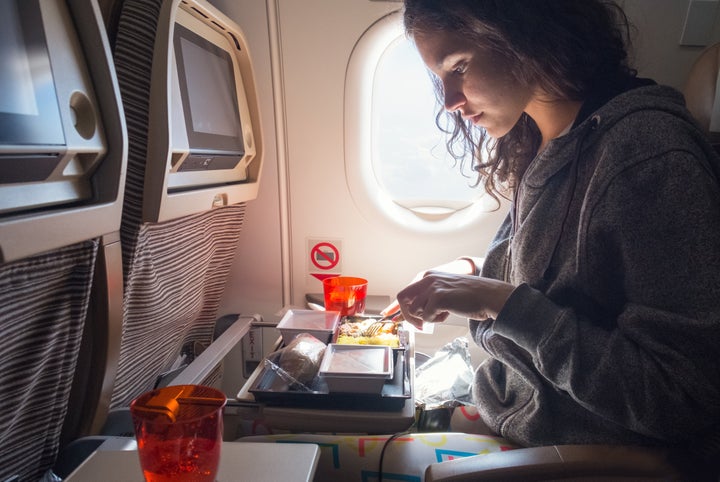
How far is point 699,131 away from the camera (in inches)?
33.3

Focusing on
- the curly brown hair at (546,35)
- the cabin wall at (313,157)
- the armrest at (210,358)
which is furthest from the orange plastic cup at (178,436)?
the cabin wall at (313,157)

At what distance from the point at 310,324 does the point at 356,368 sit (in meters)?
0.31

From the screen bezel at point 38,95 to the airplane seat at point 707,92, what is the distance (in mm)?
1369

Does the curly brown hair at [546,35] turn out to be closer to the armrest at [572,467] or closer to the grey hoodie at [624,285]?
the grey hoodie at [624,285]

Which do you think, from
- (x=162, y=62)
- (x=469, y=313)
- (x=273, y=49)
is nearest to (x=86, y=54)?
(x=162, y=62)

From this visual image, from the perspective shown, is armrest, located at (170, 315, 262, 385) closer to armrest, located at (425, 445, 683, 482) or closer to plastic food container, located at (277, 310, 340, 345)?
plastic food container, located at (277, 310, 340, 345)

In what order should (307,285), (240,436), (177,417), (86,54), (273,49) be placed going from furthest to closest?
(307,285)
(273,49)
(240,436)
(86,54)
(177,417)

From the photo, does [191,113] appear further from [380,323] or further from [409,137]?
[409,137]

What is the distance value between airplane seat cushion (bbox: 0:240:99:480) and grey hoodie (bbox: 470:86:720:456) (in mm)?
748

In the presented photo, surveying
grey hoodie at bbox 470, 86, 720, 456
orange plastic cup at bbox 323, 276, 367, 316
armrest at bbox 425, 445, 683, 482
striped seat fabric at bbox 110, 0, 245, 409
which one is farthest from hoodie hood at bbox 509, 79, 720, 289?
striped seat fabric at bbox 110, 0, 245, 409

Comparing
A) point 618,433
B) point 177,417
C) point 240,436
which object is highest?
point 177,417

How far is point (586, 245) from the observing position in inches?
34.2

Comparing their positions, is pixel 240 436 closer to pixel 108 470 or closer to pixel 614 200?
pixel 108 470

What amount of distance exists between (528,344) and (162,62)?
34.8 inches
